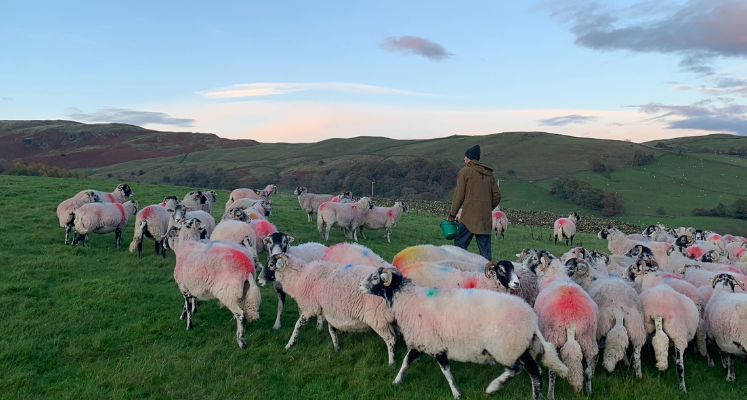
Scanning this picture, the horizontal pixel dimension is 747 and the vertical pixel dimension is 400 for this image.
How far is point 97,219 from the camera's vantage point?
495 inches

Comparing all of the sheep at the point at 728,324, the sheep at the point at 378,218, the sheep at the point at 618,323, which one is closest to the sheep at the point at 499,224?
the sheep at the point at 378,218

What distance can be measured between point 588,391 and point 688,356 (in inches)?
113

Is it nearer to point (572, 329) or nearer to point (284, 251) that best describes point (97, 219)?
point (284, 251)

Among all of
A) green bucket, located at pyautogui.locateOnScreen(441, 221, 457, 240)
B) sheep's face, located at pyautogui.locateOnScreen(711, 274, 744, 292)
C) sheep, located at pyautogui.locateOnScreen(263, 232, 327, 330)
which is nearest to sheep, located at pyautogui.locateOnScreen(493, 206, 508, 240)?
green bucket, located at pyautogui.locateOnScreen(441, 221, 457, 240)

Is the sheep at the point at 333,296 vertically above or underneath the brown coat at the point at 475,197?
underneath

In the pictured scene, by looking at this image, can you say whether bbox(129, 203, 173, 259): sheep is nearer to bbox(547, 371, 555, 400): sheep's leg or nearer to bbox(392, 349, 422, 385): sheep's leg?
bbox(392, 349, 422, 385): sheep's leg

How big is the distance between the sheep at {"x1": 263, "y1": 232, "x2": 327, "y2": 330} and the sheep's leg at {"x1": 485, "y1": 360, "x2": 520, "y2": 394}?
132 inches

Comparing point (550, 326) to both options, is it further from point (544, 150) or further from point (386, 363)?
point (544, 150)

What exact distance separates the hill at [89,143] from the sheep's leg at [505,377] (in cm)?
9641

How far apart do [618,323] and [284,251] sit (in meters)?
5.78

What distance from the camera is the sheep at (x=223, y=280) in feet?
23.3

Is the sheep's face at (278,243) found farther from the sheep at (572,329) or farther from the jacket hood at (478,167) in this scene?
the sheep at (572,329)

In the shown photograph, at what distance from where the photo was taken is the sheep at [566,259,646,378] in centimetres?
581

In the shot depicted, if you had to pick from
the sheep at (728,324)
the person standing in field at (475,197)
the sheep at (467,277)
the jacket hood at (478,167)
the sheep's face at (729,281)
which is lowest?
the sheep at (728,324)
